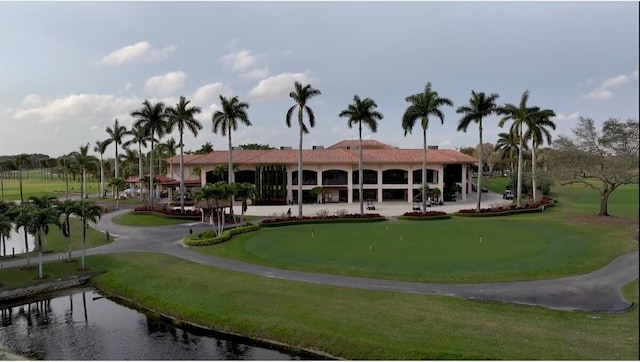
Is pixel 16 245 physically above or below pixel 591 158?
below

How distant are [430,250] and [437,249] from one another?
68 cm

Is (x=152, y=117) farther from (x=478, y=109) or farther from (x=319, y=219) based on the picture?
(x=478, y=109)

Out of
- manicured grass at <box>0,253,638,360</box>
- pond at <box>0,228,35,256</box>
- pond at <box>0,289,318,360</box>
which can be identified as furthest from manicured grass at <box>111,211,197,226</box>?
pond at <box>0,289,318,360</box>

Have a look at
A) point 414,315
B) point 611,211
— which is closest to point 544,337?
point 414,315

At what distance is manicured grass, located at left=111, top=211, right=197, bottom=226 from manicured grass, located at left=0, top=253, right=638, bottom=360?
81.0ft

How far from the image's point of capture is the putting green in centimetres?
2792

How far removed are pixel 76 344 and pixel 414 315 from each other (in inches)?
598

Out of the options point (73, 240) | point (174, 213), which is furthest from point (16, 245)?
point (174, 213)

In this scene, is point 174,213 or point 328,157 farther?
point 328,157

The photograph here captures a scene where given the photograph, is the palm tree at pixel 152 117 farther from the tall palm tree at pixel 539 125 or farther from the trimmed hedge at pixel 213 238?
the tall palm tree at pixel 539 125

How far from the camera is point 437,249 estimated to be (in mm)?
34625

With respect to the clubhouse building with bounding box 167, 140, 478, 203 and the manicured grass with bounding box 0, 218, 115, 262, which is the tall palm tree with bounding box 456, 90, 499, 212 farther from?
the manicured grass with bounding box 0, 218, 115, 262

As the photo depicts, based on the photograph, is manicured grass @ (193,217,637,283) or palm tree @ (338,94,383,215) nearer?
manicured grass @ (193,217,637,283)

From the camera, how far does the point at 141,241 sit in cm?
4172
